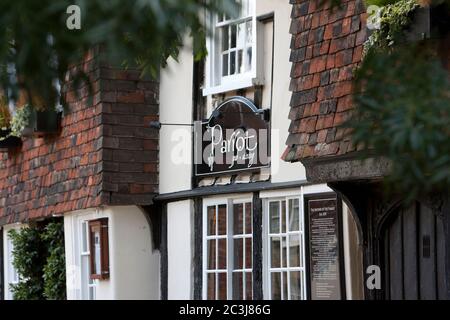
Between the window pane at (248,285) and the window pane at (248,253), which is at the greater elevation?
the window pane at (248,253)

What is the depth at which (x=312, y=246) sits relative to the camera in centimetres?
1099

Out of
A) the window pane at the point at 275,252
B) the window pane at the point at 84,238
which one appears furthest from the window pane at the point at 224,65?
the window pane at the point at 84,238

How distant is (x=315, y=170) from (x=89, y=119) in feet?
15.0

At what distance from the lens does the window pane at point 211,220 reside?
12812 mm

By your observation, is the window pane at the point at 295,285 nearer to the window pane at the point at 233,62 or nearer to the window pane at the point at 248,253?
the window pane at the point at 248,253

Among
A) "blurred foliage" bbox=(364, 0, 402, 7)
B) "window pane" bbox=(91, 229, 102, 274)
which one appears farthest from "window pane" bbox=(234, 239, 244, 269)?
"blurred foliage" bbox=(364, 0, 402, 7)

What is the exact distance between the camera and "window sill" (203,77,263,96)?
39.1 ft

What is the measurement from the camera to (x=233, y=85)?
1231 centimetres

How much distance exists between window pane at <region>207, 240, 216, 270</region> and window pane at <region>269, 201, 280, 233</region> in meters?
1.05

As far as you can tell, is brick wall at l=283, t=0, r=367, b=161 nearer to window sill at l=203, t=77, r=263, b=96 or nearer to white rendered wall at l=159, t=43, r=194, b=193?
window sill at l=203, t=77, r=263, b=96

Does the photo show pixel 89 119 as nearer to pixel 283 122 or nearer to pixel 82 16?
pixel 283 122

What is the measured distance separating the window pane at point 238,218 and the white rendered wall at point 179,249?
76cm

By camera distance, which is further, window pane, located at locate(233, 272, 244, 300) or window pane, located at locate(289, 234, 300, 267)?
window pane, located at locate(233, 272, 244, 300)
